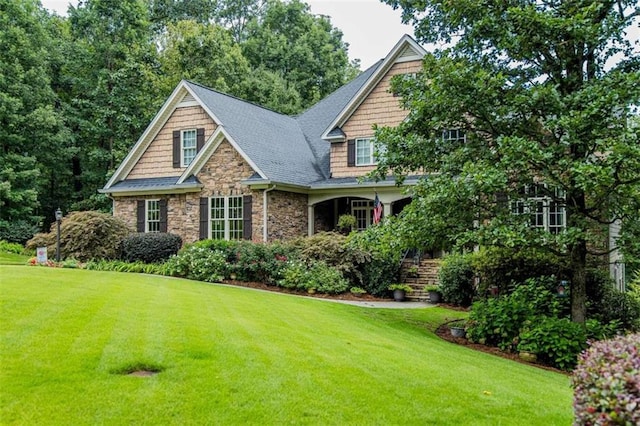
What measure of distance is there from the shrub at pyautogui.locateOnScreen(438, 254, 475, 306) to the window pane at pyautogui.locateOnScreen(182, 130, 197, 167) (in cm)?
1126

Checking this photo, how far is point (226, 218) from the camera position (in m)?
18.6

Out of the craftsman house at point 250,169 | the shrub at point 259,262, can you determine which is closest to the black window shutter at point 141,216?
the craftsman house at point 250,169

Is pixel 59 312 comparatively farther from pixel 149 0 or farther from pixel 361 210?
pixel 149 0

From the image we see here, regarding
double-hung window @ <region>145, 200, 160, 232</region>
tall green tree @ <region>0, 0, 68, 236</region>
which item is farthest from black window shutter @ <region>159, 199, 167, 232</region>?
tall green tree @ <region>0, 0, 68, 236</region>

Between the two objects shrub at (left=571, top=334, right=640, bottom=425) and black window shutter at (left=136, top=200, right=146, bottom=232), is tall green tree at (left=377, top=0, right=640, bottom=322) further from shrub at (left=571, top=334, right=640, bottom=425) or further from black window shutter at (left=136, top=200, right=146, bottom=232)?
black window shutter at (left=136, top=200, right=146, bottom=232)

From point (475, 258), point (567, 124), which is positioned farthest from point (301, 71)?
point (567, 124)

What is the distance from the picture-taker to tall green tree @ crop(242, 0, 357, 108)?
1478 inches

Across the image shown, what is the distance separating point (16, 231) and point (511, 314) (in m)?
23.5

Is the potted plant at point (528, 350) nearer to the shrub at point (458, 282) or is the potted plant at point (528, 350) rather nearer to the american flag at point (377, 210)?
the shrub at point (458, 282)

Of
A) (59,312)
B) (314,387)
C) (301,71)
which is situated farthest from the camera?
(301,71)

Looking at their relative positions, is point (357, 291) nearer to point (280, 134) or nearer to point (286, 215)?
point (286, 215)

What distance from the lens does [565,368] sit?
843 cm

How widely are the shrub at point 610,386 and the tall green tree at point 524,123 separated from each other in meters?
4.90

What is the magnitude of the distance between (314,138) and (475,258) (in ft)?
38.8
